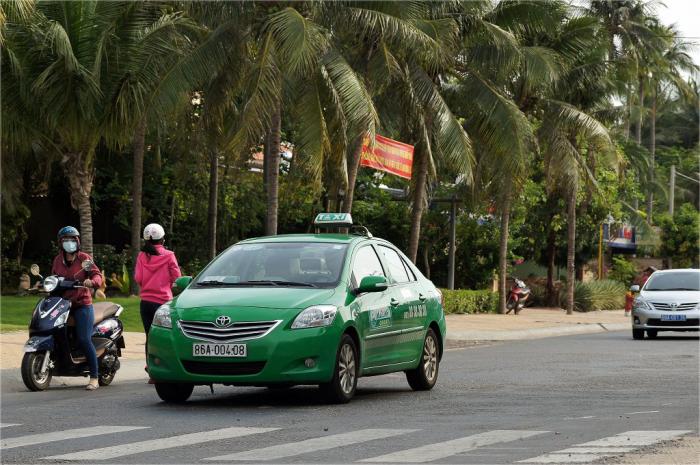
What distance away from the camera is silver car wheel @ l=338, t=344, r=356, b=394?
12555 millimetres

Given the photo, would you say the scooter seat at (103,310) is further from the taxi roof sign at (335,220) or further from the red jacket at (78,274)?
the taxi roof sign at (335,220)

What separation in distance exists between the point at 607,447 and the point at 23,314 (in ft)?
60.0

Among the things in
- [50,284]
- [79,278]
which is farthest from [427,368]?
[50,284]

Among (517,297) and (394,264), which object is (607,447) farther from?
(517,297)

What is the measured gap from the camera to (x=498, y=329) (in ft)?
102

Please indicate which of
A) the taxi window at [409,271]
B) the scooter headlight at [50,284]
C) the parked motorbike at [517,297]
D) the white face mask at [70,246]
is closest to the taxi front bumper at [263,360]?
the scooter headlight at [50,284]

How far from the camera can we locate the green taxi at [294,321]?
12062 millimetres

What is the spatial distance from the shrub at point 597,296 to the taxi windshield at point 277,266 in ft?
118

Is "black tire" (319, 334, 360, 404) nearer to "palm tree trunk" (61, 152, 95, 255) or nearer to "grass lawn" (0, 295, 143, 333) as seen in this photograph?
"grass lawn" (0, 295, 143, 333)

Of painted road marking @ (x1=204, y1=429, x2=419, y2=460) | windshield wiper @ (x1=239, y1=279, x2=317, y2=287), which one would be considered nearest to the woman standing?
windshield wiper @ (x1=239, y1=279, x2=317, y2=287)

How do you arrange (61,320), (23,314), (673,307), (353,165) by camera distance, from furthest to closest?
(353,165)
(673,307)
(23,314)
(61,320)

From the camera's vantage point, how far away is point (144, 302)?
14898mm

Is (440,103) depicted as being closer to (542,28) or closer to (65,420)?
Answer: (542,28)

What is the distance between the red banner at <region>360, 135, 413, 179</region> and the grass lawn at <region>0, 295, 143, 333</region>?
6263mm
